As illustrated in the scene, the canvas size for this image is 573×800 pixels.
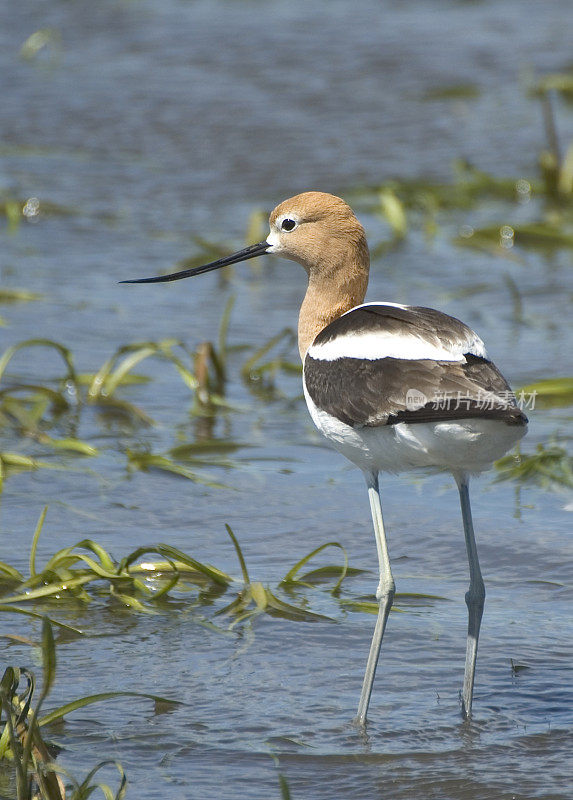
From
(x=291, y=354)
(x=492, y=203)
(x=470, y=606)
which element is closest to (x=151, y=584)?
Result: (x=470, y=606)

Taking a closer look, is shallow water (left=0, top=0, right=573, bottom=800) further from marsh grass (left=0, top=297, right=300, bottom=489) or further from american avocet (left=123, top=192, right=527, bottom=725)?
american avocet (left=123, top=192, right=527, bottom=725)

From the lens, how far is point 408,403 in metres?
3.90

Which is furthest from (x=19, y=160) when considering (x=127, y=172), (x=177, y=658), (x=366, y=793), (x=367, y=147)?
(x=366, y=793)

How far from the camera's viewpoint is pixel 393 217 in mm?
9070

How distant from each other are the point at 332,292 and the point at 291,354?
274cm

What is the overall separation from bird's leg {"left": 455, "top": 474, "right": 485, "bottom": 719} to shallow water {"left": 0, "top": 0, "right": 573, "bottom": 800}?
10 centimetres

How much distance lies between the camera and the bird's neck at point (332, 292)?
4.87m

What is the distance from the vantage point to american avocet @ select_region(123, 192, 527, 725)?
3846 mm

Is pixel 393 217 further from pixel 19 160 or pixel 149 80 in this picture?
pixel 149 80

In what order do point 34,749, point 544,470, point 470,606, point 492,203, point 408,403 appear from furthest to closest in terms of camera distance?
point 492,203, point 544,470, point 470,606, point 408,403, point 34,749

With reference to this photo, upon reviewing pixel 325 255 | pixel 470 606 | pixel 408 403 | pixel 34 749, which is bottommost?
pixel 34 749

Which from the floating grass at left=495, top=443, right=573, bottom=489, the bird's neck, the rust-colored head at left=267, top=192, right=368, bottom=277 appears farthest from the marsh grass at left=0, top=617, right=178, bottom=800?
the floating grass at left=495, top=443, right=573, bottom=489

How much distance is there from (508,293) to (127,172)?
4032 mm

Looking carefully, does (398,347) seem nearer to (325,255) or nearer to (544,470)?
(325,255)
